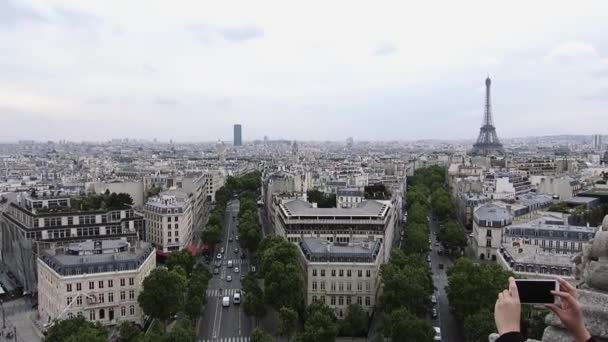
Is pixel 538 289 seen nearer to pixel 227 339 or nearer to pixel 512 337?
pixel 512 337

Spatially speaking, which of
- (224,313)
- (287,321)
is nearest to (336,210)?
(224,313)

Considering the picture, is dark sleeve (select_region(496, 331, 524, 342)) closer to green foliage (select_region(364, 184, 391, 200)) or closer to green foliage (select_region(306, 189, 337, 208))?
green foliage (select_region(306, 189, 337, 208))

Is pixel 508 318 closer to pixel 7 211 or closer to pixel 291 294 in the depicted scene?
pixel 291 294

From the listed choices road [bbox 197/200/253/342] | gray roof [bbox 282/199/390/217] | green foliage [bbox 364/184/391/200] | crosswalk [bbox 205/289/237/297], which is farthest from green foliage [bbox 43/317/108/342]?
green foliage [bbox 364/184/391/200]

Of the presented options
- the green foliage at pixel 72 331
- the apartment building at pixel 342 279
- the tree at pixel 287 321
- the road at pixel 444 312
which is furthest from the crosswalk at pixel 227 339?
the road at pixel 444 312

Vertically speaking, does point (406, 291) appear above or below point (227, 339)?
above

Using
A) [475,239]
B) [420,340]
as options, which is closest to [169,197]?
[475,239]
